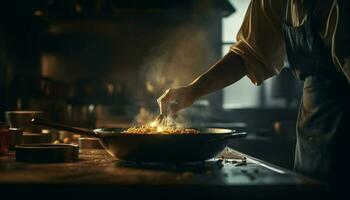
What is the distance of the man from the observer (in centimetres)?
180

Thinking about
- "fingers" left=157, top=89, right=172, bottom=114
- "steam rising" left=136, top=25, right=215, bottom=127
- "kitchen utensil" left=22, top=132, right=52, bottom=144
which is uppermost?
"steam rising" left=136, top=25, right=215, bottom=127

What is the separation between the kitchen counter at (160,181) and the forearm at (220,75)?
1.79ft

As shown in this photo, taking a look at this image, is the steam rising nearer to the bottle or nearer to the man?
the man

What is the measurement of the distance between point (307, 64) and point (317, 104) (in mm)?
169

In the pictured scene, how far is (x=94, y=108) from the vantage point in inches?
255

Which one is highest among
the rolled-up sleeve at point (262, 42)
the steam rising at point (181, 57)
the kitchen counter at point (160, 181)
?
the steam rising at point (181, 57)

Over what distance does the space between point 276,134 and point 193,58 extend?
2287 mm

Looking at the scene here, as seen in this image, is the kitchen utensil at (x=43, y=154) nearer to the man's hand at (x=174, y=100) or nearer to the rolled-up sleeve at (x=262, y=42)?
the man's hand at (x=174, y=100)

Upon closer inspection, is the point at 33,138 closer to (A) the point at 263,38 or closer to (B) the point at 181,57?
(A) the point at 263,38

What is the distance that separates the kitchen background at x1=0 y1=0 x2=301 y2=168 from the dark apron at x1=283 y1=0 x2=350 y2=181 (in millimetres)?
4104

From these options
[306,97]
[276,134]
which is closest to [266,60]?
[306,97]

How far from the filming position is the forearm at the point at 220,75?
219cm

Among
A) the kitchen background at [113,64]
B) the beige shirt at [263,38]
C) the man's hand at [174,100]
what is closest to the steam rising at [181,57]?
the kitchen background at [113,64]

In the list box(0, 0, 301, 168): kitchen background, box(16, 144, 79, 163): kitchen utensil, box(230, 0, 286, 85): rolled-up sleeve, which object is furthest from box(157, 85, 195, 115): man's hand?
box(0, 0, 301, 168): kitchen background
